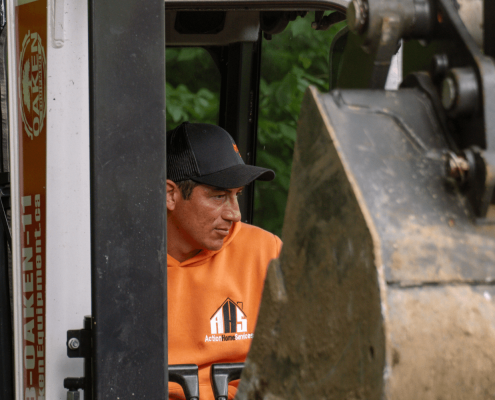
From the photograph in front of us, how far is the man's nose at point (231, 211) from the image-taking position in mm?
2119

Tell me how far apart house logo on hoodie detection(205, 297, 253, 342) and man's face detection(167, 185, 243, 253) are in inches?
8.3

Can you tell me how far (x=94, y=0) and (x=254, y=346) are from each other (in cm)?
72

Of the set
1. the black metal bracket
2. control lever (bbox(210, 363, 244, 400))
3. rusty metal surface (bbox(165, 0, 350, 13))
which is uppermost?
rusty metal surface (bbox(165, 0, 350, 13))

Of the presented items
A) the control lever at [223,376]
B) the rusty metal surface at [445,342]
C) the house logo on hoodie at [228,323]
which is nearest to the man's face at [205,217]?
the house logo on hoodie at [228,323]

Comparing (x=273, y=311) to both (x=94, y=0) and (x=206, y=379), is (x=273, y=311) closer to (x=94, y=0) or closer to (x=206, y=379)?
(x=94, y=0)

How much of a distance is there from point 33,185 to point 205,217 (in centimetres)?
82

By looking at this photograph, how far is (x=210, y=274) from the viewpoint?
2.07 meters

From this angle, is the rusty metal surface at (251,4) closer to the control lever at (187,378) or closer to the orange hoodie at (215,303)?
the orange hoodie at (215,303)

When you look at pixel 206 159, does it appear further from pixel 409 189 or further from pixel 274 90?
pixel 274 90

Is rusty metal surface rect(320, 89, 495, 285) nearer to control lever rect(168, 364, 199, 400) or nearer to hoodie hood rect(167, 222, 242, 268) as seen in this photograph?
control lever rect(168, 364, 199, 400)

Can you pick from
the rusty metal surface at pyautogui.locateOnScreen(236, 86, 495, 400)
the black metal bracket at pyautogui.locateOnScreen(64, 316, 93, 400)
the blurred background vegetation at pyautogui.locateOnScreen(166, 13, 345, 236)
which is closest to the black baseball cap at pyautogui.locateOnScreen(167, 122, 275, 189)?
the black metal bracket at pyautogui.locateOnScreen(64, 316, 93, 400)

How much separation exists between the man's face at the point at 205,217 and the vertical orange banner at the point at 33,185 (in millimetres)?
782

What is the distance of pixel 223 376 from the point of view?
1720 mm

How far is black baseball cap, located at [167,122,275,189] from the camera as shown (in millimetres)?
2055
